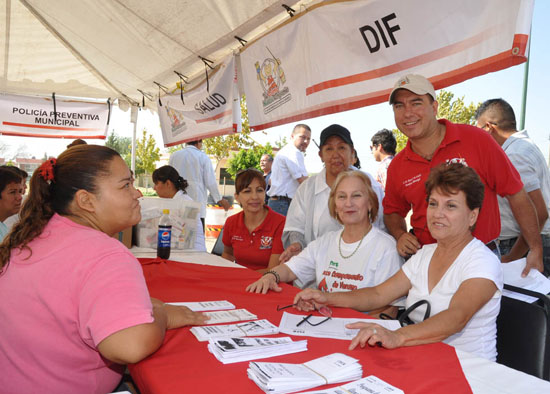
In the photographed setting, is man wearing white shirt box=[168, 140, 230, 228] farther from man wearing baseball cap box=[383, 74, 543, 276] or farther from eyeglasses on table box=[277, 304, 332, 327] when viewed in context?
eyeglasses on table box=[277, 304, 332, 327]

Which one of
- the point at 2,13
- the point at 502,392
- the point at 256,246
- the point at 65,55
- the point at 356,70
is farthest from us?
the point at 65,55

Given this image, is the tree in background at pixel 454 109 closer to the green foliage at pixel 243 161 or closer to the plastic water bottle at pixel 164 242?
the green foliage at pixel 243 161

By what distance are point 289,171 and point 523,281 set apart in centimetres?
382

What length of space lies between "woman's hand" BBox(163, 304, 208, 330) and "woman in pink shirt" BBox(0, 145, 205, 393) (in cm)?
16

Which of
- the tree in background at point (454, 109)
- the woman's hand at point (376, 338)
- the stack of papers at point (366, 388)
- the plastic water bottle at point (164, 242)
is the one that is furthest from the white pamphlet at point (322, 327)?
the tree in background at point (454, 109)

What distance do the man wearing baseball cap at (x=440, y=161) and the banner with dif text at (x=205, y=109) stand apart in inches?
104

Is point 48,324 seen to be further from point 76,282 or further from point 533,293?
point 533,293

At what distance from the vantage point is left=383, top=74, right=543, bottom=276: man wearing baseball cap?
7.08 feet

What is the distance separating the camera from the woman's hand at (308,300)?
172cm

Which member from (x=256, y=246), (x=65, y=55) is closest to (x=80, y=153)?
(x=256, y=246)

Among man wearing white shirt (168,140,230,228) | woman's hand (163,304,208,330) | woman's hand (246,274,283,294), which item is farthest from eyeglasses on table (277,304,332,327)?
man wearing white shirt (168,140,230,228)

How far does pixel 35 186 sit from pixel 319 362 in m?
1.06

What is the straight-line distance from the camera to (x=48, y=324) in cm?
113

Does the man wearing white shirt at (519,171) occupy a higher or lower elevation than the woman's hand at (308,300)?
higher
